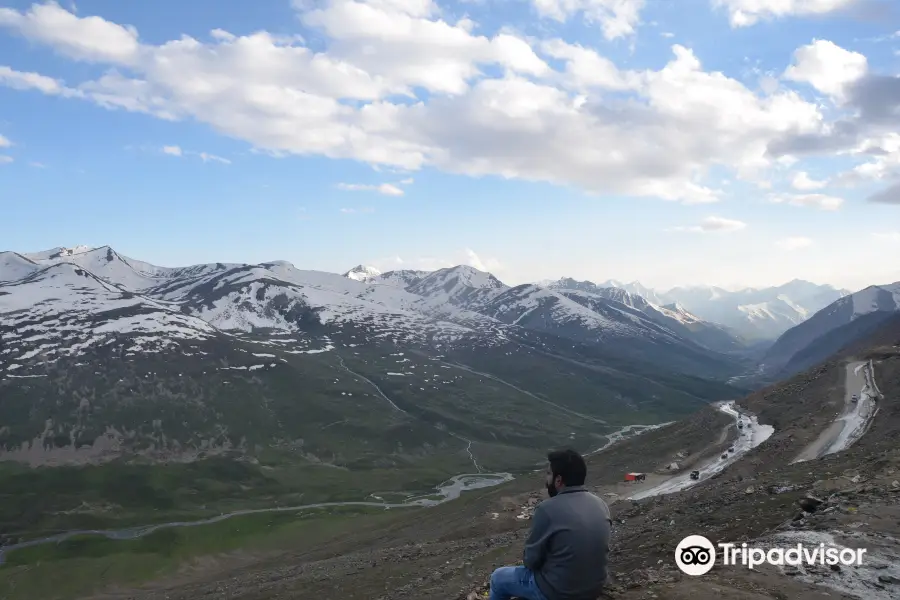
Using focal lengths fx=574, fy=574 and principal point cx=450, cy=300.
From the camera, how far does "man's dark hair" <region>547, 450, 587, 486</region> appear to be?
1103 centimetres

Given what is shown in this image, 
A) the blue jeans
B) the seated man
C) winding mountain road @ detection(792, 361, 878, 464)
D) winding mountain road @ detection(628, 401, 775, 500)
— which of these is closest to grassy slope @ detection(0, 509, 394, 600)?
winding mountain road @ detection(628, 401, 775, 500)

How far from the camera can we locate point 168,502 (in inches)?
7087

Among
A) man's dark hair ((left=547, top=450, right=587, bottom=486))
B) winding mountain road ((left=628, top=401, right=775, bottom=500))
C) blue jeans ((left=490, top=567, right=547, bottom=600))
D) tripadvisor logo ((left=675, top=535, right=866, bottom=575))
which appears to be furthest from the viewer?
winding mountain road ((left=628, top=401, right=775, bottom=500))

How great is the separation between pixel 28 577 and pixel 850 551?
497 feet

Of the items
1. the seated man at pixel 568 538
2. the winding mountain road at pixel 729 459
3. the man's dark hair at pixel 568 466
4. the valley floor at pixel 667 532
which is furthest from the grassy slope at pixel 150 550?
the man's dark hair at pixel 568 466

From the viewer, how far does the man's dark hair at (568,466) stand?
36.2ft

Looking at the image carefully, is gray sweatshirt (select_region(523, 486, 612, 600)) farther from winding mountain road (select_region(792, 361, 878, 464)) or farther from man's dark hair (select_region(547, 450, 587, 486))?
winding mountain road (select_region(792, 361, 878, 464))

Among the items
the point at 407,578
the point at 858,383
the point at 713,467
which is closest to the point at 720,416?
the point at 858,383

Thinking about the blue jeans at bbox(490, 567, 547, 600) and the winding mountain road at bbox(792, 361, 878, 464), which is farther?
the winding mountain road at bbox(792, 361, 878, 464)

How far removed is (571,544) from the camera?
10.4 metres

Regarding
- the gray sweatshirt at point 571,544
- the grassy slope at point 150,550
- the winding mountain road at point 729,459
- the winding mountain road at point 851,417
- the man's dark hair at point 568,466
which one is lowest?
the grassy slope at point 150,550

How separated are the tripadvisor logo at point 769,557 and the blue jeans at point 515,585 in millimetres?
8576

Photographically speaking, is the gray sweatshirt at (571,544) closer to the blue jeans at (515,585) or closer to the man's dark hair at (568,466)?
the man's dark hair at (568,466)

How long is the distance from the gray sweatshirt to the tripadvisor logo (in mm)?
9110
